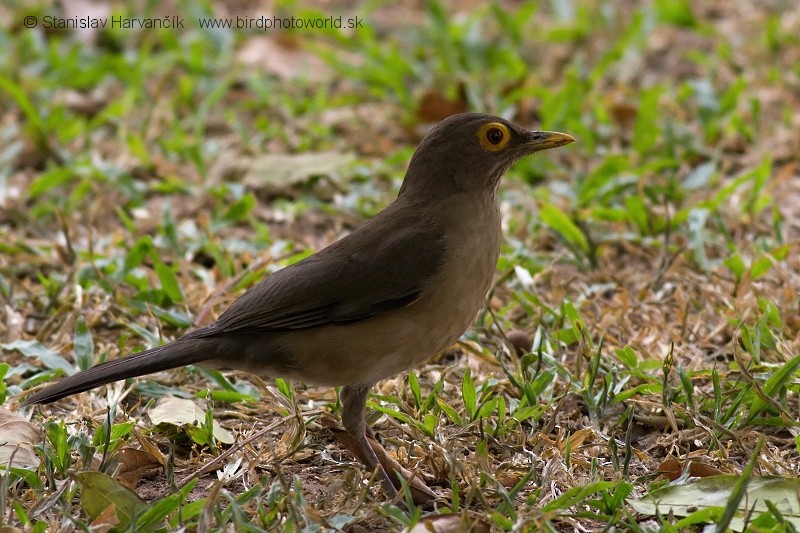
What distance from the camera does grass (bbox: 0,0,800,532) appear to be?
409 cm

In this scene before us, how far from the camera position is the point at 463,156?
4.76 m

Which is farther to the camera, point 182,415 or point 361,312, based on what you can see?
point 182,415

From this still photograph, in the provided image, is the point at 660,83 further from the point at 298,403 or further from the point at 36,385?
the point at 36,385

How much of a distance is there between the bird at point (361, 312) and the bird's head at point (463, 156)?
4cm

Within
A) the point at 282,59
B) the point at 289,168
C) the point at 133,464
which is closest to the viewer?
the point at 133,464

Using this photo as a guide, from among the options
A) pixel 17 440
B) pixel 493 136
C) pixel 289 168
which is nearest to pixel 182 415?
pixel 17 440

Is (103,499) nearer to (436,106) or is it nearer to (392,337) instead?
(392,337)

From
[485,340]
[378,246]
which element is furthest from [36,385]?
[485,340]

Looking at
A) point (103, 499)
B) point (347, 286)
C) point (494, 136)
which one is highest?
point (494, 136)

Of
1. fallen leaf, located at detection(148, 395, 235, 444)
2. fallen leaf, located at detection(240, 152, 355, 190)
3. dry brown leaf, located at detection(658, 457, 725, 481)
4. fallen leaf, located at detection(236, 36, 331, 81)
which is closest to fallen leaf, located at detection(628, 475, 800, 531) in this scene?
dry brown leaf, located at detection(658, 457, 725, 481)

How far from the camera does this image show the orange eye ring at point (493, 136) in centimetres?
478

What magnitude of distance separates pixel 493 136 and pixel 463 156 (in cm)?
16

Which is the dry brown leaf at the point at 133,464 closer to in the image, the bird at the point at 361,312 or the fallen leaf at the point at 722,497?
the bird at the point at 361,312

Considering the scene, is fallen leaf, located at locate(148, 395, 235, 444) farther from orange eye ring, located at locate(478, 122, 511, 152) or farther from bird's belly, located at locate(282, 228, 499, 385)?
orange eye ring, located at locate(478, 122, 511, 152)
